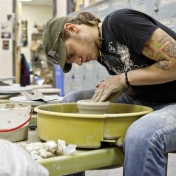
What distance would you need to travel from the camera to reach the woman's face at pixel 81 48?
3.74 ft

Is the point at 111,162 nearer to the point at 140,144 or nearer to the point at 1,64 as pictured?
the point at 140,144

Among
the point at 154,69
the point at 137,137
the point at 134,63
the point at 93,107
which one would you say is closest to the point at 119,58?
the point at 134,63

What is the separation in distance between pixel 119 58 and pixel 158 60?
19 centimetres

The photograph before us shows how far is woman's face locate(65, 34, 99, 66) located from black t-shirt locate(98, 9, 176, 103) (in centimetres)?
5

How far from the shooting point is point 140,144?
77 cm

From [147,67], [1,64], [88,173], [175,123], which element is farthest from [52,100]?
[1,64]

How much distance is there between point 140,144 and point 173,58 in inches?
14.2

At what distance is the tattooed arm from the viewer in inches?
38.3

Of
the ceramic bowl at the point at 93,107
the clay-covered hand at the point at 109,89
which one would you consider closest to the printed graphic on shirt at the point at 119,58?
the clay-covered hand at the point at 109,89

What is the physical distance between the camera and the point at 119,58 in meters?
1.14

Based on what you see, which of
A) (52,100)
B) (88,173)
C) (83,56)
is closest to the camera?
(83,56)

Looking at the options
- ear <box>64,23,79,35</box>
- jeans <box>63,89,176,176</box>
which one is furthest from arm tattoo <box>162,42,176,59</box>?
ear <box>64,23,79,35</box>

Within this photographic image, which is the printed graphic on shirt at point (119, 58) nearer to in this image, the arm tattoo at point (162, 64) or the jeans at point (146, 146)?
the arm tattoo at point (162, 64)

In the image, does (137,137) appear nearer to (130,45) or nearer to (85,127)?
(85,127)
